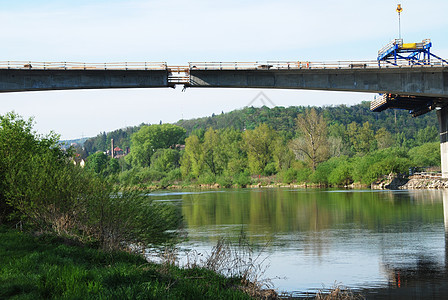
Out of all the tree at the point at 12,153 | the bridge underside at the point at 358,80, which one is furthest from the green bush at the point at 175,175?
the tree at the point at 12,153

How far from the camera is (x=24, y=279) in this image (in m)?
13.5

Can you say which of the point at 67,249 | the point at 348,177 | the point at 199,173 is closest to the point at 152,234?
the point at 67,249

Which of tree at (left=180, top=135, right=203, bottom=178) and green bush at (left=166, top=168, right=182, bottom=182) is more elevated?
tree at (left=180, top=135, right=203, bottom=178)

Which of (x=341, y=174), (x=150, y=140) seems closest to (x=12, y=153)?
(x=341, y=174)

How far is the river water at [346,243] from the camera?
1889 cm

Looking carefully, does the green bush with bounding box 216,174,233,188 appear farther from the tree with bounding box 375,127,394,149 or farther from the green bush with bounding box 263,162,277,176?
the tree with bounding box 375,127,394,149

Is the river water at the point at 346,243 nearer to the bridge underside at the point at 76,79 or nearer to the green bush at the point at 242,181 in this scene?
the bridge underside at the point at 76,79

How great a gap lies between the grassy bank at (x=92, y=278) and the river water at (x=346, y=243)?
3.91 m

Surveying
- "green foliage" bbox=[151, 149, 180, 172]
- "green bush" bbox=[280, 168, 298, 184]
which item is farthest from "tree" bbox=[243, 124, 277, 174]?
"green foliage" bbox=[151, 149, 180, 172]

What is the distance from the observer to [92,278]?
1380 cm

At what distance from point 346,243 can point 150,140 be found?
488 feet

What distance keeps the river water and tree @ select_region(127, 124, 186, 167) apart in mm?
115128

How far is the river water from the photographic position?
18891 mm

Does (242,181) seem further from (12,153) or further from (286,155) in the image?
(12,153)
